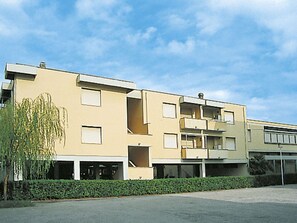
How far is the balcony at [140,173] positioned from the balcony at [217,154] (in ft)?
29.3

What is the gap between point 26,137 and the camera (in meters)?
21.4

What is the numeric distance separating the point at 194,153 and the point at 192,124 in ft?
9.31

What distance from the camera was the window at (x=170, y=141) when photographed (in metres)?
37.4

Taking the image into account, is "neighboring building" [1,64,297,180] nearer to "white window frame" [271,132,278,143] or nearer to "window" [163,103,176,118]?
"window" [163,103,176,118]

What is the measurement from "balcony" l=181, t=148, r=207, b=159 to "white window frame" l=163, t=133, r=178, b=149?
3.37ft

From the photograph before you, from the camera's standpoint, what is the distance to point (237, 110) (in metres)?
45.3

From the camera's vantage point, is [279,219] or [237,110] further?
[237,110]

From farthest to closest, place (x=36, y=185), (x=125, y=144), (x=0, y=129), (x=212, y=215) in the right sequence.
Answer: (x=125, y=144) < (x=36, y=185) < (x=0, y=129) < (x=212, y=215)

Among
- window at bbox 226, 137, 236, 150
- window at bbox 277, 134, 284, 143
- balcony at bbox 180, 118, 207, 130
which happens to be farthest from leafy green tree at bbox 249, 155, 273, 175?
balcony at bbox 180, 118, 207, 130

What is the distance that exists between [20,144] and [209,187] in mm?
18650

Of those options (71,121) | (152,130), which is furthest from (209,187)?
(71,121)

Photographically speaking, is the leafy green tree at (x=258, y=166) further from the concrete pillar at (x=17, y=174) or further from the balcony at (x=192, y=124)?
the concrete pillar at (x=17, y=174)

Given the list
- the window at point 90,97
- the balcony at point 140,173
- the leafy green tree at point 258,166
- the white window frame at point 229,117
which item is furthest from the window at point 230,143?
the window at point 90,97

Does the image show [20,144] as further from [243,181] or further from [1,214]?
[243,181]
